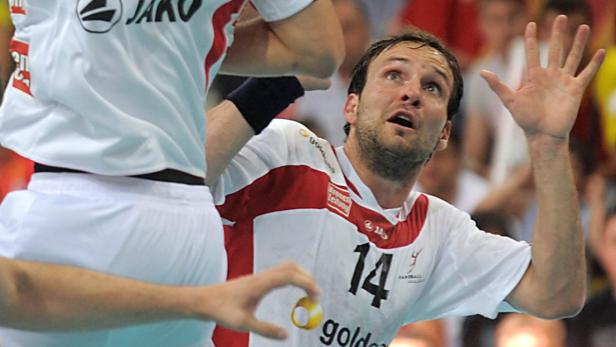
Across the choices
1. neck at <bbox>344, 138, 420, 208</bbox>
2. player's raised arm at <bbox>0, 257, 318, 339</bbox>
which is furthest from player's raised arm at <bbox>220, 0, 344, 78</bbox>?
neck at <bbox>344, 138, 420, 208</bbox>

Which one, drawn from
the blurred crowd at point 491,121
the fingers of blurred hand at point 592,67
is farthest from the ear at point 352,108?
the blurred crowd at point 491,121

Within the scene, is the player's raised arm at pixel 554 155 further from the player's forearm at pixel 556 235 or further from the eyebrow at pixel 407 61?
the eyebrow at pixel 407 61

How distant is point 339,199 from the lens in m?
4.48

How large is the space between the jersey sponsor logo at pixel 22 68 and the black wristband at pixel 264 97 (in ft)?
2.74

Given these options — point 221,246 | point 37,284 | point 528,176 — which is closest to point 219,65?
point 221,246

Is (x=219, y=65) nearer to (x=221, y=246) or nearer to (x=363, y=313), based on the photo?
(x=221, y=246)

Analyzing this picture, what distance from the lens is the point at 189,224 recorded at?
10.7 ft

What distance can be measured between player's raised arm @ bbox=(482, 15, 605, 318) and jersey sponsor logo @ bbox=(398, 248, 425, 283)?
1.29 feet

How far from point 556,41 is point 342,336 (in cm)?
119

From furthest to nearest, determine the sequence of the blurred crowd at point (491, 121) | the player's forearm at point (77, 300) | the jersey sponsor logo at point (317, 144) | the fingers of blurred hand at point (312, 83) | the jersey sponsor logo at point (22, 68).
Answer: the blurred crowd at point (491, 121), the jersey sponsor logo at point (317, 144), the fingers of blurred hand at point (312, 83), the jersey sponsor logo at point (22, 68), the player's forearm at point (77, 300)

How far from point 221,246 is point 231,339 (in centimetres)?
97

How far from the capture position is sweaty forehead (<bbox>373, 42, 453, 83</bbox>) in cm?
462

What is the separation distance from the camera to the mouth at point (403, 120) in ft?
14.7

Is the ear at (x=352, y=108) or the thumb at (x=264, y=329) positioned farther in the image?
the ear at (x=352, y=108)
